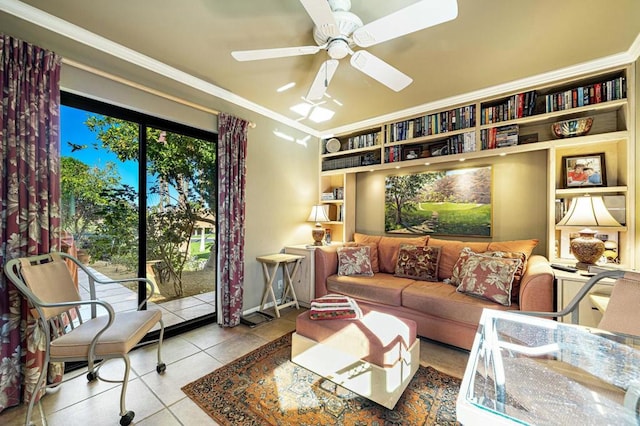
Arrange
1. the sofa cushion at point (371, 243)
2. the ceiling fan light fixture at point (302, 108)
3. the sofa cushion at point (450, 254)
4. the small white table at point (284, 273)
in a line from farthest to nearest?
1. the sofa cushion at point (371, 243)
2. the ceiling fan light fixture at point (302, 108)
3. the small white table at point (284, 273)
4. the sofa cushion at point (450, 254)

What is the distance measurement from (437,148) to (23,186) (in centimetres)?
383

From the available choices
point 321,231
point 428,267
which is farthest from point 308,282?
point 428,267

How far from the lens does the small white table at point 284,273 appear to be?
10.2ft

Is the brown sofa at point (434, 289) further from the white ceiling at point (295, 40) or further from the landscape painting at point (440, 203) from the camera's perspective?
the white ceiling at point (295, 40)

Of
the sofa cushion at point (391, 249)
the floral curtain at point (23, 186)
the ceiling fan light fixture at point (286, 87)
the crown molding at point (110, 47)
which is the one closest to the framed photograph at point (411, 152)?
the sofa cushion at point (391, 249)

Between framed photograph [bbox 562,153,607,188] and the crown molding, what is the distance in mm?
3427

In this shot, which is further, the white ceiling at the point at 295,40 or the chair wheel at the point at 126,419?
the white ceiling at the point at 295,40

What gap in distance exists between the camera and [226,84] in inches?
107

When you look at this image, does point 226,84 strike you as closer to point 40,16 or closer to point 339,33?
point 40,16

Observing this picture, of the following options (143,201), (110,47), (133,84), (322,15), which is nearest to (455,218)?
(322,15)

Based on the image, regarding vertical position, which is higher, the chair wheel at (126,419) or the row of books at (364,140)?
the row of books at (364,140)

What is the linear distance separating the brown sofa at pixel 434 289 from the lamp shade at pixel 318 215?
0.54 meters

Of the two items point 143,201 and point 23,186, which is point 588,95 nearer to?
point 143,201

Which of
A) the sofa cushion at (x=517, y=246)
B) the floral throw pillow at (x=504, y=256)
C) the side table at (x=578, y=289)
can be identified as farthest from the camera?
the sofa cushion at (x=517, y=246)
